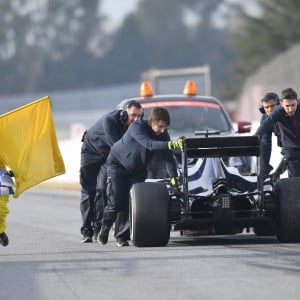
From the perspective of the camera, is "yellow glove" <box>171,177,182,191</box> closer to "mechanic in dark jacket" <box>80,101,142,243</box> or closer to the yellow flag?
"mechanic in dark jacket" <box>80,101,142,243</box>

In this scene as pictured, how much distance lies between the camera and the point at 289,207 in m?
13.7

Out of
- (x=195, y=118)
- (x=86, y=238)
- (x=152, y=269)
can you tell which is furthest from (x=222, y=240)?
(x=152, y=269)

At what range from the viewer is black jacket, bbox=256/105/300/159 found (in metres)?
14.7

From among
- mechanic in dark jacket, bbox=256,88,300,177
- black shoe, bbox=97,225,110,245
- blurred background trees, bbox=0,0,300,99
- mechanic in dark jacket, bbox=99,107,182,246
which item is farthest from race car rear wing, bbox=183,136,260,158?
blurred background trees, bbox=0,0,300,99

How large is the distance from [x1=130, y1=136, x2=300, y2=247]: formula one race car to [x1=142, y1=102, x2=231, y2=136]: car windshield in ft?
12.2

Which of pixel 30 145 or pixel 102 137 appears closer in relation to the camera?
pixel 30 145

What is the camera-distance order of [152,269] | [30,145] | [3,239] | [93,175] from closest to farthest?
[152,269] < [3,239] < [30,145] < [93,175]

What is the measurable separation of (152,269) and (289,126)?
12.8 feet

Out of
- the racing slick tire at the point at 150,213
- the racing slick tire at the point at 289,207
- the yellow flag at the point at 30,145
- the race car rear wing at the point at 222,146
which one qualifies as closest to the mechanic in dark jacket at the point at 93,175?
the yellow flag at the point at 30,145

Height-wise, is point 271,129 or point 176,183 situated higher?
point 271,129

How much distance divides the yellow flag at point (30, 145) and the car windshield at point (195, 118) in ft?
9.61

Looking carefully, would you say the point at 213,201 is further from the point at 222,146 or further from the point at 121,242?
the point at 121,242

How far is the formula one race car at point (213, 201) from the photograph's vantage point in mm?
13586

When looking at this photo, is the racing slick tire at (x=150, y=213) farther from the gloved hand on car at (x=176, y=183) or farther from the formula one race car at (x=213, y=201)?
the gloved hand on car at (x=176, y=183)
